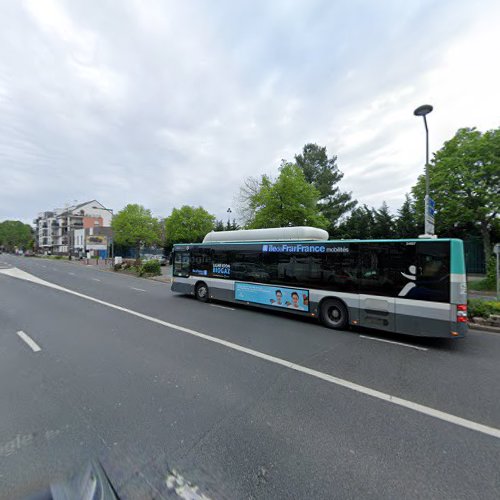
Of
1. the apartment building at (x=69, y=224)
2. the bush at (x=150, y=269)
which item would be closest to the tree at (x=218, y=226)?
the bush at (x=150, y=269)

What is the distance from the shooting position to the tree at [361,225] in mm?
23948

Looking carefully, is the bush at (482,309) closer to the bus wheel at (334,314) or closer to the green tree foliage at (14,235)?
the bus wheel at (334,314)

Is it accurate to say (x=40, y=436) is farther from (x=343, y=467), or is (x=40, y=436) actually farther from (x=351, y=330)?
(x=351, y=330)

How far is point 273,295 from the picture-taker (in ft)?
29.1

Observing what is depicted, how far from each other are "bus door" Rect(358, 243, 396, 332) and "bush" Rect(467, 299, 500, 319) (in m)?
3.26

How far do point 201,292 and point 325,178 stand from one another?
26.1 m

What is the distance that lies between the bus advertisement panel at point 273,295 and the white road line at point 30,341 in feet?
19.6

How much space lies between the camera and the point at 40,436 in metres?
2.83

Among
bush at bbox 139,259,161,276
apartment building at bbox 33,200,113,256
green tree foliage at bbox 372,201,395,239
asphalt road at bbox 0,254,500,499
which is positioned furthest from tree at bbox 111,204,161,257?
apartment building at bbox 33,200,113,256

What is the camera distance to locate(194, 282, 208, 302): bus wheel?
1120 centimetres

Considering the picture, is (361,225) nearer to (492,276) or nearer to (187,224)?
(492,276)

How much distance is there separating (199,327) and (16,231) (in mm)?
130918

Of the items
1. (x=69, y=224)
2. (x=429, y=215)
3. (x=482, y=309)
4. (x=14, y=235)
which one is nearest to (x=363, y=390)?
(x=482, y=309)

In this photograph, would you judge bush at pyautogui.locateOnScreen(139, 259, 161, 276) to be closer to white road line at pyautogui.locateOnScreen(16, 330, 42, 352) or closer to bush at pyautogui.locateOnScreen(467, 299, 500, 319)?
white road line at pyautogui.locateOnScreen(16, 330, 42, 352)
